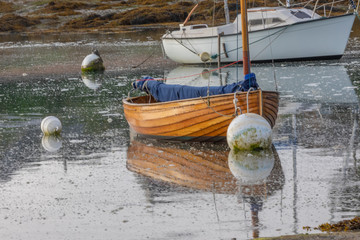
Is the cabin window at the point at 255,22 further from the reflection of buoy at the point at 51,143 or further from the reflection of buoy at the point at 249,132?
the reflection of buoy at the point at 249,132

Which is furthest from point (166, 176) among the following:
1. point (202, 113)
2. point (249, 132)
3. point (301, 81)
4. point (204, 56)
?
point (204, 56)

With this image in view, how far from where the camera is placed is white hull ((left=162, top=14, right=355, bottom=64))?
25750 millimetres

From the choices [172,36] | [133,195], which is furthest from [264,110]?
[172,36]

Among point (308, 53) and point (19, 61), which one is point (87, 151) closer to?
point (308, 53)

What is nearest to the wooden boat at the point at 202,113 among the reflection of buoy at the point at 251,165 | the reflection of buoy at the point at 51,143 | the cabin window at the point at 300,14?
the reflection of buoy at the point at 251,165

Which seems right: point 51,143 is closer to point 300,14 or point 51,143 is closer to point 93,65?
point 93,65

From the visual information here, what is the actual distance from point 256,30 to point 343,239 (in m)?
19.8

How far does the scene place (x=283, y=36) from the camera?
26156mm

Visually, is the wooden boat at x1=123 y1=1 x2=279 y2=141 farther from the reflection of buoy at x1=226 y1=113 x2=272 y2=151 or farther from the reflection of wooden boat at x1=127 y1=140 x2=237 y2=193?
the reflection of buoy at x1=226 y1=113 x2=272 y2=151

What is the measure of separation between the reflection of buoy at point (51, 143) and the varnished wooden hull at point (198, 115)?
1.80 m

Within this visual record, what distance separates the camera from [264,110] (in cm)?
1235

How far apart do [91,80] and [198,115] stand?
12285 millimetres

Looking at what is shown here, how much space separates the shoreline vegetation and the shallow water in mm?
40251

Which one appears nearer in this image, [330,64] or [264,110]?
[264,110]
